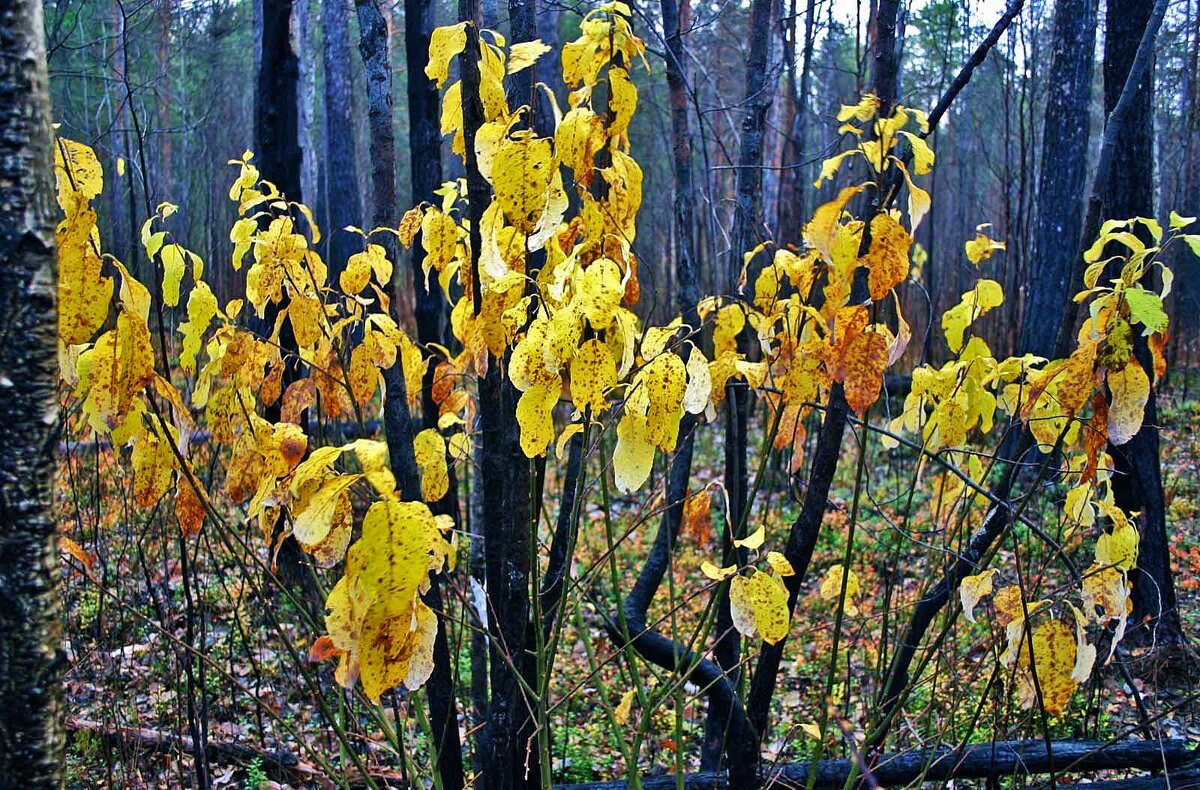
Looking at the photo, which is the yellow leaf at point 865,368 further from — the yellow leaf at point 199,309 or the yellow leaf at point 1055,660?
the yellow leaf at point 199,309

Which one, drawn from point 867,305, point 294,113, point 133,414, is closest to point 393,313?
point 133,414

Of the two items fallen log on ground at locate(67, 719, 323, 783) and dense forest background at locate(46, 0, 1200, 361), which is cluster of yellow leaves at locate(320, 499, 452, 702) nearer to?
dense forest background at locate(46, 0, 1200, 361)

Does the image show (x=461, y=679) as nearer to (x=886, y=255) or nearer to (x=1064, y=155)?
(x=886, y=255)

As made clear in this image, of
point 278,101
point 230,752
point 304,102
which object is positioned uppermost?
point 304,102

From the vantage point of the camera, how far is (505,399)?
1622 mm

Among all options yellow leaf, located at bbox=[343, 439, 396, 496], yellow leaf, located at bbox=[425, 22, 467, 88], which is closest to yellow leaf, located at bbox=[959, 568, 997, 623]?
yellow leaf, located at bbox=[343, 439, 396, 496]

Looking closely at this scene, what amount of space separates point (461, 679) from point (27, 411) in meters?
2.52

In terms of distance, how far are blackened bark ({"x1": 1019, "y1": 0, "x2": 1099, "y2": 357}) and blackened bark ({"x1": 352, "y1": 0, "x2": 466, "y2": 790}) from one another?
3084 mm

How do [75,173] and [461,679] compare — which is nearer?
[75,173]

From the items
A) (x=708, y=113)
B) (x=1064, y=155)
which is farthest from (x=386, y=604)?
(x=708, y=113)

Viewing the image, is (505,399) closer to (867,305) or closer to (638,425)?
(638,425)

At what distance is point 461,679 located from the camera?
10.5 feet

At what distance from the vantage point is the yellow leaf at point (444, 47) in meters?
1.37

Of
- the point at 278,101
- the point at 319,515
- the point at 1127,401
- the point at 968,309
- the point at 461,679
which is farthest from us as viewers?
the point at 278,101
